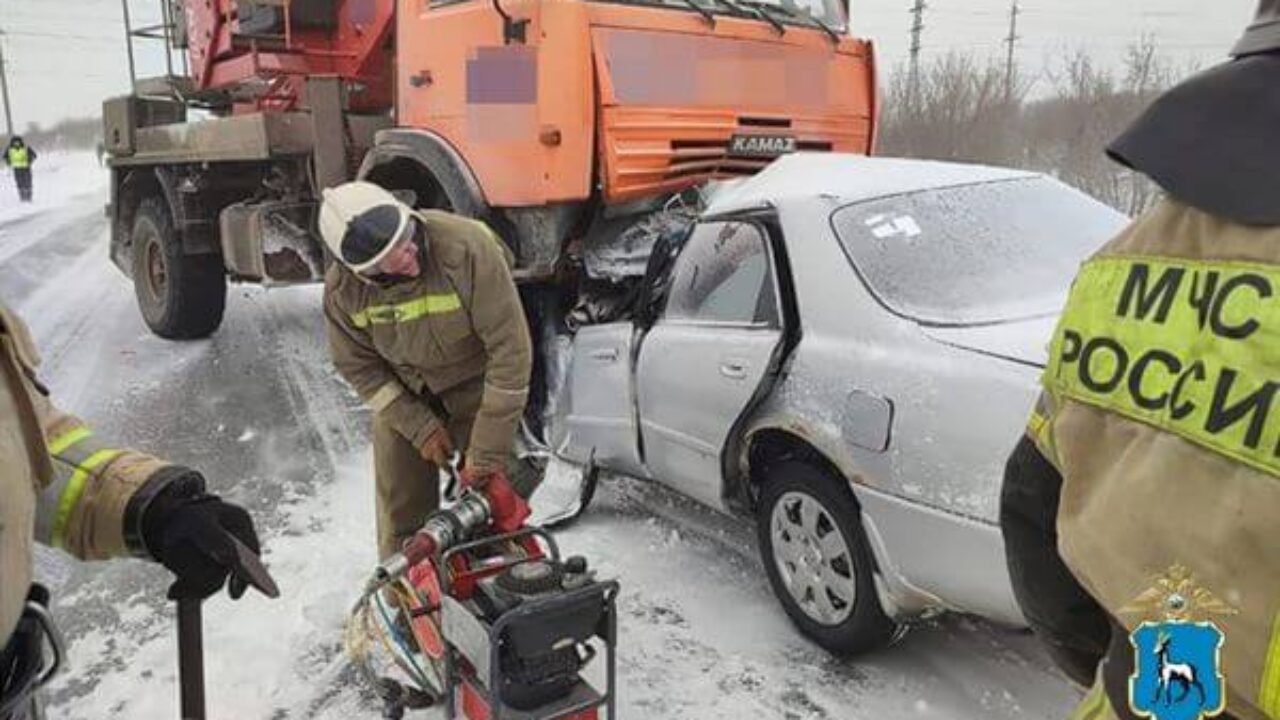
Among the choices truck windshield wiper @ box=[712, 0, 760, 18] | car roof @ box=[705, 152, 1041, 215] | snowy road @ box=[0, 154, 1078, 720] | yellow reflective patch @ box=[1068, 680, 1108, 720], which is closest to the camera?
yellow reflective patch @ box=[1068, 680, 1108, 720]

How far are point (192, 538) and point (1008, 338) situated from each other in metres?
2.14

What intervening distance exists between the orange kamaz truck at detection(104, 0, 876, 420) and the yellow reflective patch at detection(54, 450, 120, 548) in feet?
10.8

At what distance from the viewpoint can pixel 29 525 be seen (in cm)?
142

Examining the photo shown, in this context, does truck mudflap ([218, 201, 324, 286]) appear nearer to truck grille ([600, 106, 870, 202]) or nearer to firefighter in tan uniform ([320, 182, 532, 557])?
truck grille ([600, 106, 870, 202])

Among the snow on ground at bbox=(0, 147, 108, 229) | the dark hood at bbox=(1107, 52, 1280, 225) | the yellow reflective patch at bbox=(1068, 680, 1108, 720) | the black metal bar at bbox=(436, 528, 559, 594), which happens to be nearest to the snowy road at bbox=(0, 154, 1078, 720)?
the black metal bar at bbox=(436, 528, 559, 594)

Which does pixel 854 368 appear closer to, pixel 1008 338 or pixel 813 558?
pixel 1008 338

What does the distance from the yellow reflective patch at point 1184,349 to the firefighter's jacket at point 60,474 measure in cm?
140

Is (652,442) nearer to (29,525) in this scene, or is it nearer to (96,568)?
(96,568)

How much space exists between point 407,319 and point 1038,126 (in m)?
22.8

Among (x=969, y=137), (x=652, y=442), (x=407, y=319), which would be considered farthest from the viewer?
(x=969, y=137)

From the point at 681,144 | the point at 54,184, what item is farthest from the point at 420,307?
the point at 54,184

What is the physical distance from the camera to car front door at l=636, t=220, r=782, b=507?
3484 mm

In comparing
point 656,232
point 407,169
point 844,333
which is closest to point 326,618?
point 844,333

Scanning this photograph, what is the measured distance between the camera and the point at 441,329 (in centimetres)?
316
